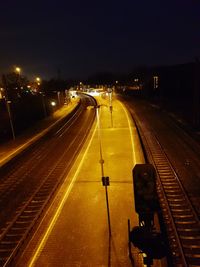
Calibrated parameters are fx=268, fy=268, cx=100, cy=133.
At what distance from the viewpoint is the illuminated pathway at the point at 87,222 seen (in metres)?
9.27

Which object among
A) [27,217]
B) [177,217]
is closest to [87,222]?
[27,217]

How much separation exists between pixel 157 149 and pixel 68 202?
34.5ft

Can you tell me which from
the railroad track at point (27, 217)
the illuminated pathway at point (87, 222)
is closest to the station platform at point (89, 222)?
the illuminated pathway at point (87, 222)

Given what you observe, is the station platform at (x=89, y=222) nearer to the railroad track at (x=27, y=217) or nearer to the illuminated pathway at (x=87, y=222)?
the illuminated pathway at (x=87, y=222)

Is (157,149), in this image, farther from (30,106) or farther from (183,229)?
(30,106)

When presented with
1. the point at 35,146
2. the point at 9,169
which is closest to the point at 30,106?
the point at 35,146

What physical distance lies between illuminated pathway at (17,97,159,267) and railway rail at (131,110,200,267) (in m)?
1.45

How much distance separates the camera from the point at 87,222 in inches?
450

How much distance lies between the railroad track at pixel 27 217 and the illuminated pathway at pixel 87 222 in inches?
16.7

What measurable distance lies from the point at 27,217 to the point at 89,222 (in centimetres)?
313

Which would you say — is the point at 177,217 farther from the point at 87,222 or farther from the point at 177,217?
the point at 87,222

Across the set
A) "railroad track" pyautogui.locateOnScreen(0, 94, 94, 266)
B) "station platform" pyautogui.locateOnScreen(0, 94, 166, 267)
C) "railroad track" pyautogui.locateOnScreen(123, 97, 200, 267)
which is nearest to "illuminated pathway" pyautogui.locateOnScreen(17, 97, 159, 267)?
"station platform" pyautogui.locateOnScreen(0, 94, 166, 267)

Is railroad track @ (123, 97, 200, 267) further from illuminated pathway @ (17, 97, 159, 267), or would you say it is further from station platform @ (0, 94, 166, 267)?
illuminated pathway @ (17, 97, 159, 267)

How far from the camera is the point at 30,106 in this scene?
39906 mm
